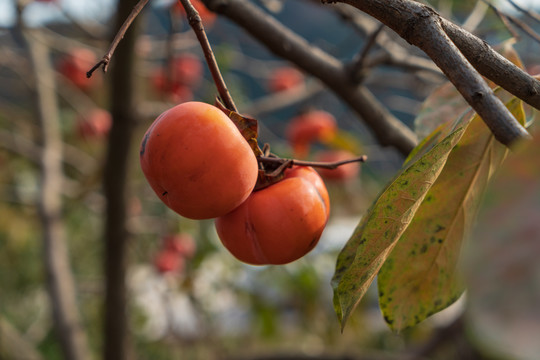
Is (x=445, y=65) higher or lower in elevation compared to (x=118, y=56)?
higher

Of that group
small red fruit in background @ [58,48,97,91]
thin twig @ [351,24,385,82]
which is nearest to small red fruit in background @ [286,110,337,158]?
small red fruit in background @ [58,48,97,91]

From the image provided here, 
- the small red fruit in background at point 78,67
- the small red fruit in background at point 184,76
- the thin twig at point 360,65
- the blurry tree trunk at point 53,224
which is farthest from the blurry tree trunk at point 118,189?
the small red fruit in background at point 78,67

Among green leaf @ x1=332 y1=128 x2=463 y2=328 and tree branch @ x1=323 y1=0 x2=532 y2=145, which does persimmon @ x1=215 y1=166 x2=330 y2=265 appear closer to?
green leaf @ x1=332 y1=128 x2=463 y2=328

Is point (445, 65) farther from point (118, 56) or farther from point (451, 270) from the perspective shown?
point (118, 56)

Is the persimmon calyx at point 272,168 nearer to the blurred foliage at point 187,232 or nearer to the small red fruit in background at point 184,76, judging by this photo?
the blurred foliage at point 187,232

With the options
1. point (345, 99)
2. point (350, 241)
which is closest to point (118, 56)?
point (345, 99)

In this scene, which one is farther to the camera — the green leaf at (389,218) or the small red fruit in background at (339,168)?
the small red fruit in background at (339,168)

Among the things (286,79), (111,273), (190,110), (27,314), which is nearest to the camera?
(190,110)
